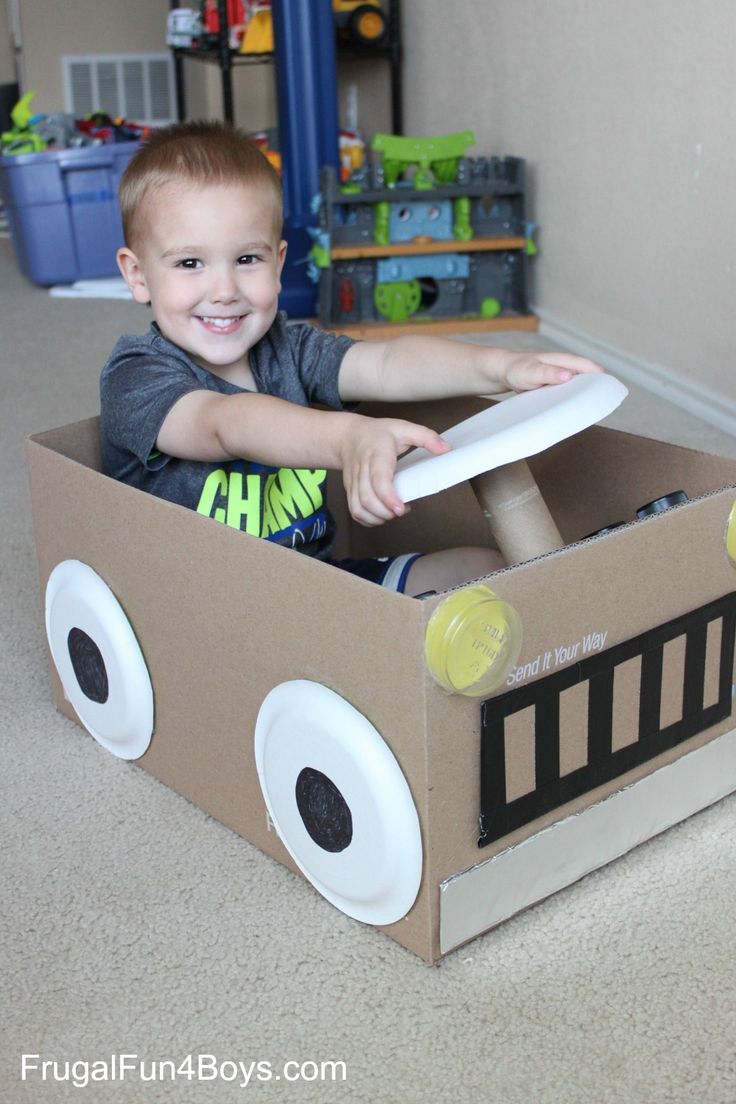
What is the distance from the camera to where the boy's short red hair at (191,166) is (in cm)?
92

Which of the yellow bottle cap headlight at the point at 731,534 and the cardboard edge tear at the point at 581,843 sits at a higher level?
the yellow bottle cap headlight at the point at 731,534

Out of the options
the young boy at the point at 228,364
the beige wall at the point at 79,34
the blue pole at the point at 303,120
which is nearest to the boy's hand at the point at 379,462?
the young boy at the point at 228,364

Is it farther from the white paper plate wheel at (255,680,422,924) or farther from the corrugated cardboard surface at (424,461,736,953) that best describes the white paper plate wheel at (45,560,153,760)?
the corrugated cardboard surface at (424,461,736,953)

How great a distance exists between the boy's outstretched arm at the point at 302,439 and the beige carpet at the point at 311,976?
0.85ft

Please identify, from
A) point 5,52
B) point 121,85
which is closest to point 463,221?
point 121,85

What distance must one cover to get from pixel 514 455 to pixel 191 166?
393mm

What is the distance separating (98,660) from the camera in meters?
0.90

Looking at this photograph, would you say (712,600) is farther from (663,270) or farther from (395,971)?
(663,270)

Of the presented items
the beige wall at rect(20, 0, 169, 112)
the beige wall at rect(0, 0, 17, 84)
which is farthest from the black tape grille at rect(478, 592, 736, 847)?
the beige wall at rect(0, 0, 17, 84)

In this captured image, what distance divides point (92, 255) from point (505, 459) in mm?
2222

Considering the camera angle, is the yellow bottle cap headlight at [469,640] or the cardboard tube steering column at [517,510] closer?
the yellow bottle cap headlight at [469,640]

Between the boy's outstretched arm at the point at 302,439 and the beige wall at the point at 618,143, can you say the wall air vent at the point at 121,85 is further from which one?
the boy's outstretched arm at the point at 302,439

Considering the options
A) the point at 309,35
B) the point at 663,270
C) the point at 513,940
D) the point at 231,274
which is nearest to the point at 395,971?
the point at 513,940

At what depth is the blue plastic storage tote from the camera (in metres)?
2.59
